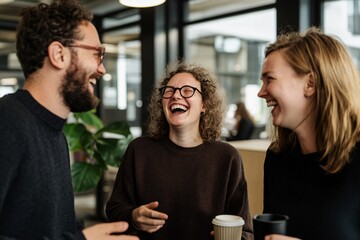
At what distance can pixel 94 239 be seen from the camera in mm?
1247

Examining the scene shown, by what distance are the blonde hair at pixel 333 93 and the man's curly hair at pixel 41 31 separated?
741mm

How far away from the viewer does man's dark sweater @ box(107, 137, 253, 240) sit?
5.64 ft

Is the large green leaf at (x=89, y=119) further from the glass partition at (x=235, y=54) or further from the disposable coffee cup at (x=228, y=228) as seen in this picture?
the disposable coffee cup at (x=228, y=228)

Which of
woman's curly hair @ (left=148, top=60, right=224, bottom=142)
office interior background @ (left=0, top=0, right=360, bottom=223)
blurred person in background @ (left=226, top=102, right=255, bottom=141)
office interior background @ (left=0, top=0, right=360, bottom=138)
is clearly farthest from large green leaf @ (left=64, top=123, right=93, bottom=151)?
blurred person in background @ (left=226, top=102, right=255, bottom=141)

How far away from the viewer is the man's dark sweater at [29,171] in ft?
3.79

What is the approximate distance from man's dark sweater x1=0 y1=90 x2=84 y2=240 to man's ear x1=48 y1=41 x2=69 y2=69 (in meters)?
0.13

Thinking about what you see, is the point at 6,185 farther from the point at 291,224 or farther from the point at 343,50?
the point at 343,50

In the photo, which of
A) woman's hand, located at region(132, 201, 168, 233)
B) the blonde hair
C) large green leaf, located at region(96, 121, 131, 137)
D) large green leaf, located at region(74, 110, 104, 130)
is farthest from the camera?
large green leaf, located at region(74, 110, 104, 130)

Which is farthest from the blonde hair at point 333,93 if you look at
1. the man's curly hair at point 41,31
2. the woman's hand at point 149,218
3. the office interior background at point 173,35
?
the office interior background at point 173,35

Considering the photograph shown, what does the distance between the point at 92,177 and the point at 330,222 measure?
2.27 meters

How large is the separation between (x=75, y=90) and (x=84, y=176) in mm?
2019

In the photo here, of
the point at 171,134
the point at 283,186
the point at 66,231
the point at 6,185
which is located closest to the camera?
the point at 6,185

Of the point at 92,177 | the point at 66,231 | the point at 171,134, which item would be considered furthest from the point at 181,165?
the point at 92,177

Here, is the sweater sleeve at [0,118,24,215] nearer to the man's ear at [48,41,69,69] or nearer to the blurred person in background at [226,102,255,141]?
the man's ear at [48,41,69,69]
